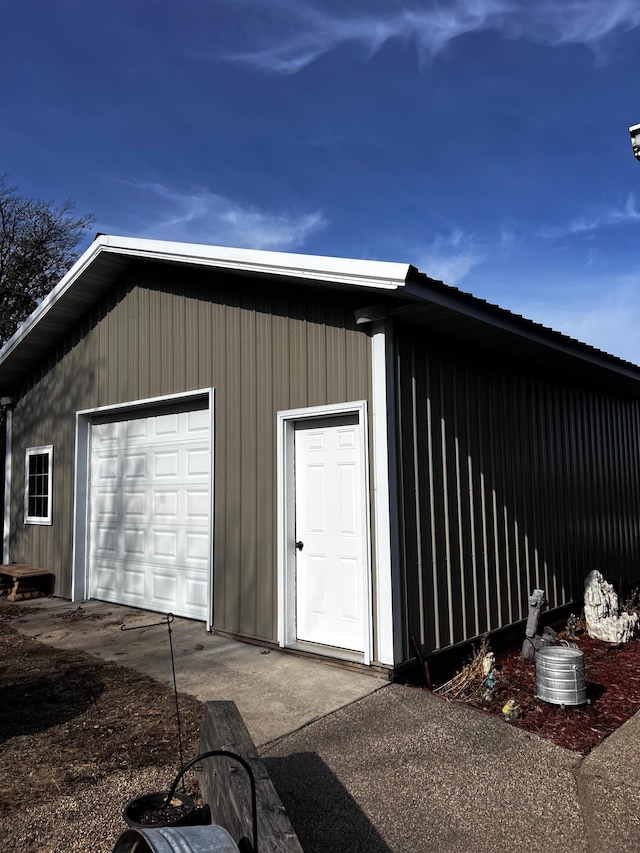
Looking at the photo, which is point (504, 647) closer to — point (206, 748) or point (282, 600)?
point (282, 600)

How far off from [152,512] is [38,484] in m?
3.33

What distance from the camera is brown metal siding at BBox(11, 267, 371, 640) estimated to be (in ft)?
18.8

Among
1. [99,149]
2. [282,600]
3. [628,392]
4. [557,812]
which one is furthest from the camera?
[99,149]

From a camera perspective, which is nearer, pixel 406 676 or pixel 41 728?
pixel 41 728

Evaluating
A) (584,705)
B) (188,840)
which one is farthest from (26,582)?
(188,840)

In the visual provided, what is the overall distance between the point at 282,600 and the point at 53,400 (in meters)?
5.98

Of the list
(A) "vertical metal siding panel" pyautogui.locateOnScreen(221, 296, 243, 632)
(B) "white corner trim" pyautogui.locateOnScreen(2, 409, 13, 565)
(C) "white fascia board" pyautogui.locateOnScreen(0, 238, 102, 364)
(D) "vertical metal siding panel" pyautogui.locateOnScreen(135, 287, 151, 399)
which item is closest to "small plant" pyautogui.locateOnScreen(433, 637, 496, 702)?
(A) "vertical metal siding panel" pyautogui.locateOnScreen(221, 296, 243, 632)

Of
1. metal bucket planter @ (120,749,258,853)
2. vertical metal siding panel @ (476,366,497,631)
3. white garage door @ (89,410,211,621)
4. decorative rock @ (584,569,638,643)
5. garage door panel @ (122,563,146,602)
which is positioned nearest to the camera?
metal bucket planter @ (120,749,258,853)

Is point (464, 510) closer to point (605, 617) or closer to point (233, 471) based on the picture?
point (233, 471)

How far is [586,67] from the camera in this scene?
26.6 feet

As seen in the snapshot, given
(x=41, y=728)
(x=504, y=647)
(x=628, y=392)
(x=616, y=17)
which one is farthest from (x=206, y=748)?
(x=628, y=392)

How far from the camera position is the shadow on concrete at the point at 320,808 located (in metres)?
2.83

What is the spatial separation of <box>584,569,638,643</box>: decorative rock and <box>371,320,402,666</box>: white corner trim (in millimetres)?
3429

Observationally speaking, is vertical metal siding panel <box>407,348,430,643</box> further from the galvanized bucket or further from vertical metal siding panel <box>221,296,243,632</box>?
vertical metal siding panel <box>221,296,243,632</box>
